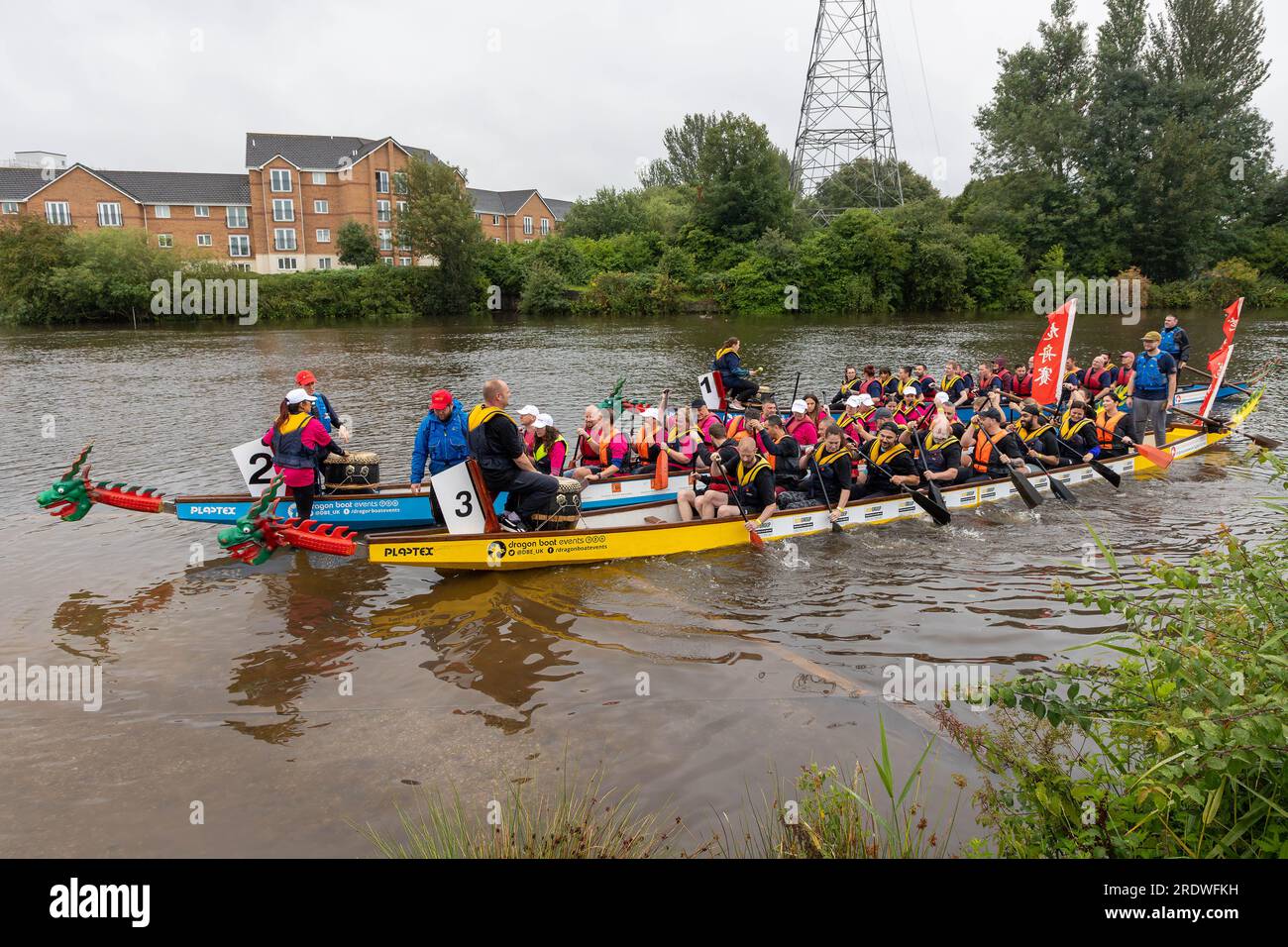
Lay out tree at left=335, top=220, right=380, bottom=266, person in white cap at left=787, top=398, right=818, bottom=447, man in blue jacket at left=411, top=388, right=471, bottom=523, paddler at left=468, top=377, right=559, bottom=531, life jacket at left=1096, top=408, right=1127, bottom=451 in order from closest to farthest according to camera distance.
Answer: paddler at left=468, top=377, right=559, bottom=531 → man in blue jacket at left=411, top=388, right=471, bottom=523 → person in white cap at left=787, top=398, right=818, bottom=447 → life jacket at left=1096, top=408, right=1127, bottom=451 → tree at left=335, top=220, right=380, bottom=266

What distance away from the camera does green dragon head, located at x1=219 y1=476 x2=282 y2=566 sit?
9469 millimetres

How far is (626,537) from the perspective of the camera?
10312mm

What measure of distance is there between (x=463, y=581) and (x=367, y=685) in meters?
2.66

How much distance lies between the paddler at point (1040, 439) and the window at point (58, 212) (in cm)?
6848

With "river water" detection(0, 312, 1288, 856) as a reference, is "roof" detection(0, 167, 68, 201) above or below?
above

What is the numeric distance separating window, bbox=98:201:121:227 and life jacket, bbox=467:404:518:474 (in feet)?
214


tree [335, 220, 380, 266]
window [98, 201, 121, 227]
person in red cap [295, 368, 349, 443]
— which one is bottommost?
person in red cap [295, 368, 349, 443]

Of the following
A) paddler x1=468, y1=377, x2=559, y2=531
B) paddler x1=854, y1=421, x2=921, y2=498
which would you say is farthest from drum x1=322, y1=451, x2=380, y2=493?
paddler x1=854, y1=421, x2=921, y2=498

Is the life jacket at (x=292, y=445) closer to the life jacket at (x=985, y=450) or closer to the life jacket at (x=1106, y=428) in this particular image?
the life jacket at (x=985, y=450)

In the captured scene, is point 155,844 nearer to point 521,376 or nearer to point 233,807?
point 233,807

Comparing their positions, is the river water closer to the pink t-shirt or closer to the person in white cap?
the pink t-shirt

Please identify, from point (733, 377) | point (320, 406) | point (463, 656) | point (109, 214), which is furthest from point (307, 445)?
point (109, 214)

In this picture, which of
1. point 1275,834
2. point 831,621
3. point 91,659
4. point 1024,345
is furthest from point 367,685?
point 1024,345
